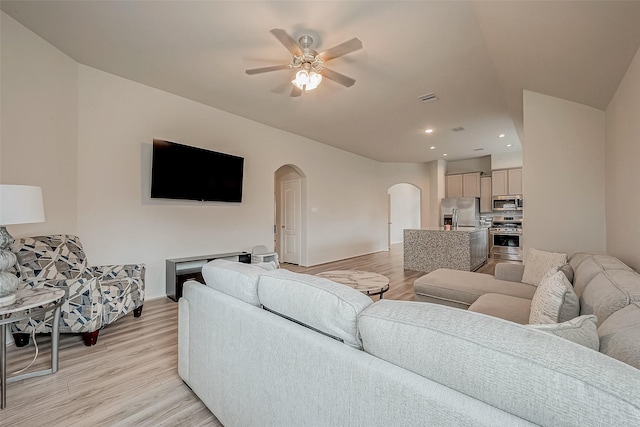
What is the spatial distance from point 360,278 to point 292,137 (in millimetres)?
3569

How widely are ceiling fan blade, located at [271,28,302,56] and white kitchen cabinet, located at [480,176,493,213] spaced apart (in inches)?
281

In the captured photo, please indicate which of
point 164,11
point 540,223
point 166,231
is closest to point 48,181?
point 166,231

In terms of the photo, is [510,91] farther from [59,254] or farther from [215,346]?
[59,254]

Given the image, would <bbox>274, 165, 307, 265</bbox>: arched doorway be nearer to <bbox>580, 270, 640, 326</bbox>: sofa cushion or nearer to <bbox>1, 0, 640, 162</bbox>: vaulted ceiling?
<bbox>1, 0, 640, 162</bbox>: vaulted ceiling

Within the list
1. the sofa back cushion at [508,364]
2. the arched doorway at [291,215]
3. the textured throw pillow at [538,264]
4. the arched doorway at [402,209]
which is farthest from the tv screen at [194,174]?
the arched doorway at [402,209]

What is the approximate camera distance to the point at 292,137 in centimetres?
575

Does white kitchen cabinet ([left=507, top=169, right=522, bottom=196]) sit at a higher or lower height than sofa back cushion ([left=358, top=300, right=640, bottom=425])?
higher

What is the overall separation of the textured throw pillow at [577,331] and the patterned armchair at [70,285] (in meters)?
3.04

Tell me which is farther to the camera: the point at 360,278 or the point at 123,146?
the point at 123,146

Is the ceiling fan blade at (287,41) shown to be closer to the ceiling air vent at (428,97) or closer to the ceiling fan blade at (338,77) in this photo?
the ceiling fan blade at (338,77)

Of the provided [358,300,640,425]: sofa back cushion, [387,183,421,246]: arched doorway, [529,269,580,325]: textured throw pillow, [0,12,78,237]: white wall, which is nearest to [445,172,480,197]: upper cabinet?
[387,183,421,246]: arched doorway

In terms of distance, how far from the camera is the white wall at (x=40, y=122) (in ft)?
8.07

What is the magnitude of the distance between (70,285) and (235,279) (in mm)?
1815

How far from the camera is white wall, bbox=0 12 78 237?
246 cm
